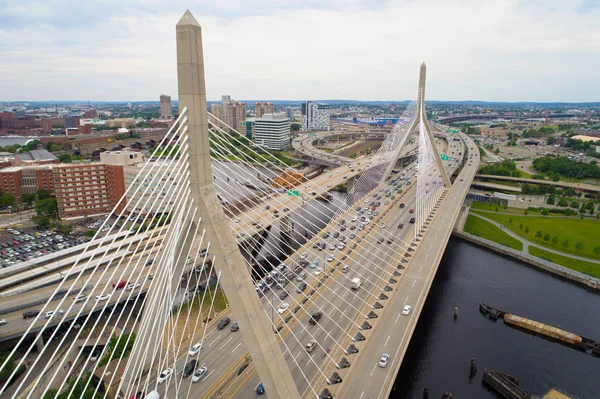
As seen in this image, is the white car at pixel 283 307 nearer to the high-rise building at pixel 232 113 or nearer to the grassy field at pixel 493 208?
the grassy field at pixel 493 208

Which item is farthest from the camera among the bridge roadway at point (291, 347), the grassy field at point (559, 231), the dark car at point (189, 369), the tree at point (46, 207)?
the tree at point (46, 207)

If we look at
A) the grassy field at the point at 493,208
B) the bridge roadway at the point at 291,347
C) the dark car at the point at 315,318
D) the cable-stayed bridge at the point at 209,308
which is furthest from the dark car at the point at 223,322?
the grassy field at the point at 493,208

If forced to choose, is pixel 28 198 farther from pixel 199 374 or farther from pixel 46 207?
pixel 199 374

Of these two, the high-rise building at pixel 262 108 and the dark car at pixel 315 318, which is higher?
the high-rise building at pixel 262 108

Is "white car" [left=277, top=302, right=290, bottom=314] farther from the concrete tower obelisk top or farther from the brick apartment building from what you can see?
the brick apartment building

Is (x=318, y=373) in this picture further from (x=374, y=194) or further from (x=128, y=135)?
(x=128, y=135)

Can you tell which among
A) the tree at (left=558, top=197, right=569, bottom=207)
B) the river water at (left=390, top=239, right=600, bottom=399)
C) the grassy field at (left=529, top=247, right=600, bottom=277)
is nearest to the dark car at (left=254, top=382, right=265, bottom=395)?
the river water at (left=390, top=239, right=600, bottom=399)
